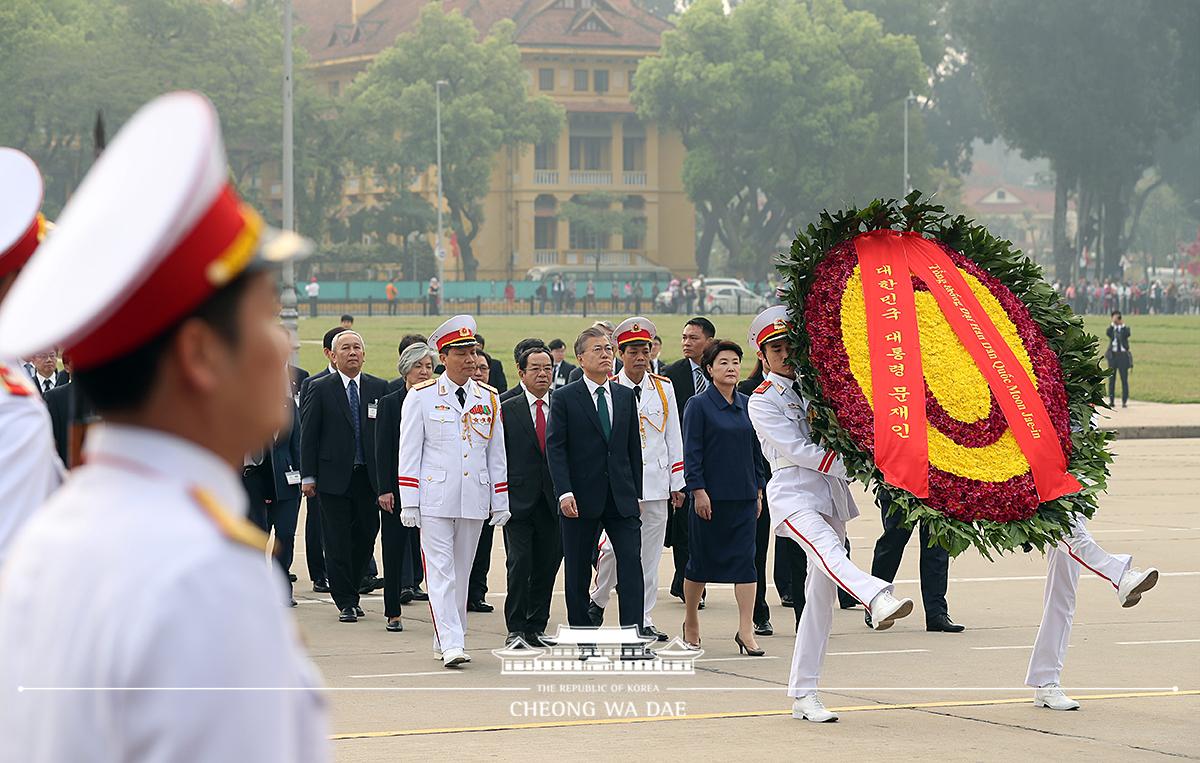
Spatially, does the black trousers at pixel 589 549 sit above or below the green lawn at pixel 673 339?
above

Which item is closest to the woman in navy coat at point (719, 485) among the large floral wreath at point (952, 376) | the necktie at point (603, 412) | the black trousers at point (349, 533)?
the necktie at point (603, 412)

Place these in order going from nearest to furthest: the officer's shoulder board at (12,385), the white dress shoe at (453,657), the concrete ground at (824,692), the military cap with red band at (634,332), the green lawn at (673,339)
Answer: the officer's shoulder board at (12,385), the concrete ground at (824,692), the white dress shoe at (453,657), the military cap with red band at (634,332), the green lawn at (673,339)

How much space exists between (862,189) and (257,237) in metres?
89.7

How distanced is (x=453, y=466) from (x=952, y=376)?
3111 millimetres

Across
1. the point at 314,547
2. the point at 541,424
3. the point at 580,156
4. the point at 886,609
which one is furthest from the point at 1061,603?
the point at 580,156

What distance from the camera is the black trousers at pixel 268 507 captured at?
11870 millimetres

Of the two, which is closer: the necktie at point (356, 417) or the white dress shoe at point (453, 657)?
the white dress shoe at point (453, 657)

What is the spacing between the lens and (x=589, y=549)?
10.6 m

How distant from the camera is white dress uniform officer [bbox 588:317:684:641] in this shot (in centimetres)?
1134

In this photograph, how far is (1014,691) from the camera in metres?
8.95

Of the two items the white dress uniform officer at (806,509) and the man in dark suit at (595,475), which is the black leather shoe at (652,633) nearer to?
the man in dark suit at (595,475)

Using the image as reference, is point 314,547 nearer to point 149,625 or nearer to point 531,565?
point 531,565

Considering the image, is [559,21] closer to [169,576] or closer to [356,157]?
[356,157]

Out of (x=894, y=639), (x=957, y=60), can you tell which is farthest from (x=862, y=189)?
(x=894, y=639)
